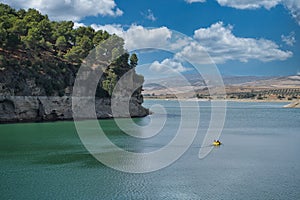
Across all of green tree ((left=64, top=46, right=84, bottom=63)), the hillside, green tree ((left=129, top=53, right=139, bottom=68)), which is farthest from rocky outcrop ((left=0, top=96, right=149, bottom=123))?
green tree ((left=129, top=53, right=139, bottom=68))

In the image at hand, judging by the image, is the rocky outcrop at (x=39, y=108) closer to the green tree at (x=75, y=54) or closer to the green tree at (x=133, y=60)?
the green tree at (x=75, y=54)

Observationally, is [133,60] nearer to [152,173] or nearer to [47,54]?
[47,54]

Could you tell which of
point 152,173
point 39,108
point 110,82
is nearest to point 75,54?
point 110,82

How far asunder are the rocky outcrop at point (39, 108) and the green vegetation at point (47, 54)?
3.60ft

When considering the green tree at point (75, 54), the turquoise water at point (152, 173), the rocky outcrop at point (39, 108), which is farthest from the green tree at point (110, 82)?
the turquoise water at point (152, 173)

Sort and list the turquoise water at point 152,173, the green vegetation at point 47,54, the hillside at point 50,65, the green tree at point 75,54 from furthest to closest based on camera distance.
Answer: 1. the green tree at point 75,54
2. the green vegetation at point 47,54
3. the hillside at point 50,65
4. the turquoise water at point 152,173

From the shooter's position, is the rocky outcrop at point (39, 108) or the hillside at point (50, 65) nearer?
the rocky outcrop at point (39, 108)

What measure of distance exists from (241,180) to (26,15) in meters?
66.1

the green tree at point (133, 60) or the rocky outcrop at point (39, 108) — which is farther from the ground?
the green tree at point (133, 60)

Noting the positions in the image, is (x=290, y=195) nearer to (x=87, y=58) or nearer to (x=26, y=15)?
(x=87, y=58)

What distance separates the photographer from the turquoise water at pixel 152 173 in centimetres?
2280

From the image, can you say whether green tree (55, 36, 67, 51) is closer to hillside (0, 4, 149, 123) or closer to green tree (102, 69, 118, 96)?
hillside (0, 4, 149, 123)

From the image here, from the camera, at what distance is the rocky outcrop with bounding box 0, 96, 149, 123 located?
5918 centimetres

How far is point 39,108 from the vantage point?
63.6 metres
